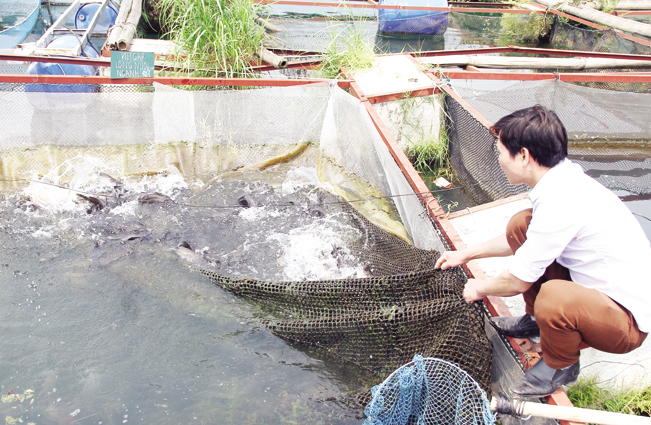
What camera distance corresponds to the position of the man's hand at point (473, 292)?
97.8 inches

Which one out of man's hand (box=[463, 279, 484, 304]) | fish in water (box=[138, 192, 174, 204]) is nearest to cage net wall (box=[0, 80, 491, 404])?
fish in water (box=[138, 192, 174, 204])

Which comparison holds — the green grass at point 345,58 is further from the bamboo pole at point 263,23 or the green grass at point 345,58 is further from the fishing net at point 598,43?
the fishing net at point 598,43

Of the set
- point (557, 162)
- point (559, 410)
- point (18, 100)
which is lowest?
point (559, 410)

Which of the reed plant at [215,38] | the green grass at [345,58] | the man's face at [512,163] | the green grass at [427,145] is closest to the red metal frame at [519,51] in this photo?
the green grass at [345,58]

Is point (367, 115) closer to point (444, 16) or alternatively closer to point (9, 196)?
point (9, 196)

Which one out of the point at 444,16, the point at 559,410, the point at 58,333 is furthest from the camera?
the point at 444,16

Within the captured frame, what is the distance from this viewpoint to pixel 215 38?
570 cm

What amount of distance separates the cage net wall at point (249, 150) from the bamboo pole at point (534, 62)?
2436mm

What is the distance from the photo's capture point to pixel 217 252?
14.3 feet

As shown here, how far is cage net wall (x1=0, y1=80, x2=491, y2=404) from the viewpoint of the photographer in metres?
3.52

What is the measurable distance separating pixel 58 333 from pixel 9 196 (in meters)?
2.29

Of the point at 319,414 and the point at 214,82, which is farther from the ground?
the point at 214,82

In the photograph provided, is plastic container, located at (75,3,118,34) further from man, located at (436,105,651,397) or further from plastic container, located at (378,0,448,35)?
man, located at (436,105,651,397)

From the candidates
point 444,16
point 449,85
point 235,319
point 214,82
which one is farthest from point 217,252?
point 444,16
